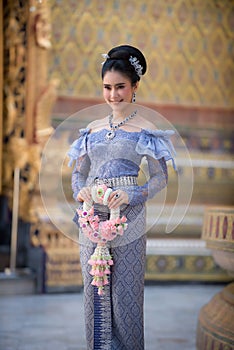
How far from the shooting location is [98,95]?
5383mm

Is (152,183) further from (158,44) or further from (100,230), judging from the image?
(158,44)

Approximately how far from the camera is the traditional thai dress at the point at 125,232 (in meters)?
2.20

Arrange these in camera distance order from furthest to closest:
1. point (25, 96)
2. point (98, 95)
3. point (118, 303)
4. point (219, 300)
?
point (98, 95) → point (25, 96) → point (219, 300) → point (118, 303)

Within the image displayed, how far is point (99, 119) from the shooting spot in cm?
235

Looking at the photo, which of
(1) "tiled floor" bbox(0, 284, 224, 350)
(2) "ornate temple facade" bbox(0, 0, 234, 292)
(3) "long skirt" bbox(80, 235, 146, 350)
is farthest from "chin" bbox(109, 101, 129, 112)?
(2) "ornate temple facade" bbox(0, 0, 234, 292)

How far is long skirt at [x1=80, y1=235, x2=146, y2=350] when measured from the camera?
223 cm

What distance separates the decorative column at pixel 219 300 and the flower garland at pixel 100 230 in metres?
0.96

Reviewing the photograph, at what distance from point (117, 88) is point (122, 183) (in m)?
0.38

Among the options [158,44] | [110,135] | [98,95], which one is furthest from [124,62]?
[158,44]

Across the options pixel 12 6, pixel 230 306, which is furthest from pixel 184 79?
pixel 230 306

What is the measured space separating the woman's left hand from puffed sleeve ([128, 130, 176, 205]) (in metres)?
0.04

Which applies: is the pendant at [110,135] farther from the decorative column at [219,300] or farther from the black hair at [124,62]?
the decorative column at [219,300]

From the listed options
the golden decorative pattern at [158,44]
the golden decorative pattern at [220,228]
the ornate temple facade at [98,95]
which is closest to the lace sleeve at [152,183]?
the golden decorative pattern at [220,228]

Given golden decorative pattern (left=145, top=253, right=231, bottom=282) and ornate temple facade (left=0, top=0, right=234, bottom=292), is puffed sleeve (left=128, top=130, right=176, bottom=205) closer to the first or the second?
ornate temple facade (left=0, top=0, right=234, bottom=292)
